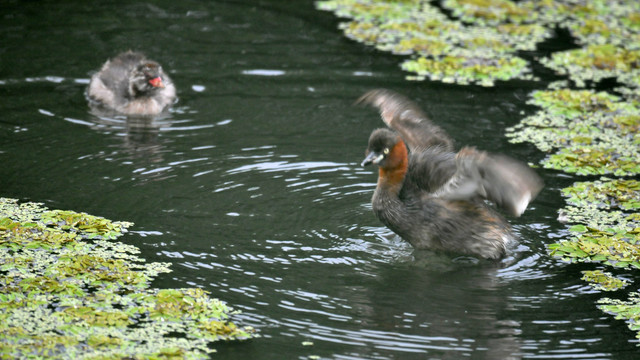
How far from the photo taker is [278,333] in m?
6.25

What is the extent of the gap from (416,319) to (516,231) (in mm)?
1867

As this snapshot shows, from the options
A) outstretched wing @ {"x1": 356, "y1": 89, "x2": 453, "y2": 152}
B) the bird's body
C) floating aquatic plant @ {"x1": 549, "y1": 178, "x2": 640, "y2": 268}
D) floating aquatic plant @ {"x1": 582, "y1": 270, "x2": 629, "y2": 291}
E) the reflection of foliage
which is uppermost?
outstretched wing @ {"x1": 356, "y1": 89, "x2": 453, "y2": 152}

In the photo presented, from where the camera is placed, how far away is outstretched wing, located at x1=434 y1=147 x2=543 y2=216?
6.70m

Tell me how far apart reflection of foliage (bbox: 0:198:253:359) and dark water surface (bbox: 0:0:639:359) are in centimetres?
24

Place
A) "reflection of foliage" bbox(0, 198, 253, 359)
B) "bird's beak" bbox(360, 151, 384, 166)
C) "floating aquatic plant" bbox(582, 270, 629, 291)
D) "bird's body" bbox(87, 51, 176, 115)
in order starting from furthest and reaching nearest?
"bird's body" bbox(87, 51, 176, 115)
"bird's beak" bbox(360, 151, 384, 166)
"floating aquatic plant" bbox(582, 270, 629, 291)
"reflection of foliage" bbox(0, 198, 253, 359)

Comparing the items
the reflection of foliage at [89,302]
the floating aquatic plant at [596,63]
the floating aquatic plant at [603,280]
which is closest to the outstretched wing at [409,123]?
the floating aquatic plant at [603,280]

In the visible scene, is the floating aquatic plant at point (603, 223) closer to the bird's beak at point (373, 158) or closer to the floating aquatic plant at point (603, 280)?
the floating aquatic plant at point (603, 280)

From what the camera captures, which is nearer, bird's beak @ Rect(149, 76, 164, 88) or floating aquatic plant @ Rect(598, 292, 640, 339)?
floating aquatic plant @ Rect(598, 292, 640, 339)

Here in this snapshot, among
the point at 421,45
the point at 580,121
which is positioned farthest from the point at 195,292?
the point at 421,45

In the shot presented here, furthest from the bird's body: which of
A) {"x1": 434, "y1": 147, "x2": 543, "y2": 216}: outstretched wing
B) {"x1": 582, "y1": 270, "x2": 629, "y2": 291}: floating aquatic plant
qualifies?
{"x1": 582, "y1": 270, "x2": 629, "y2": 291}: floating aquatic plant

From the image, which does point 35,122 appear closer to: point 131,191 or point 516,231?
point 131,191

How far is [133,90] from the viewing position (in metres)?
10.9

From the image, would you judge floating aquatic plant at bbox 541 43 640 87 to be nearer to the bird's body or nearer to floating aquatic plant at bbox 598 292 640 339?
the bird's body

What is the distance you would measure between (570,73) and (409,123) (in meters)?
4.28
